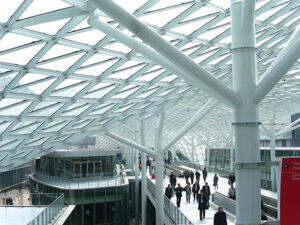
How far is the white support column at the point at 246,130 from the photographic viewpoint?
383 inches

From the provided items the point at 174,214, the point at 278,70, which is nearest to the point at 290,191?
the point at 278,70

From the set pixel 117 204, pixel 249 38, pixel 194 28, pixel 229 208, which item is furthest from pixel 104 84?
pixel 117 204

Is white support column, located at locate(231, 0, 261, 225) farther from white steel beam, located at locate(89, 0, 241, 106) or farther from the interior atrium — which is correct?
white steel beam, located at locate(89, 0, 241, 106)

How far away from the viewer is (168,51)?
26.6 feet

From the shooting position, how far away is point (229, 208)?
2778 cm

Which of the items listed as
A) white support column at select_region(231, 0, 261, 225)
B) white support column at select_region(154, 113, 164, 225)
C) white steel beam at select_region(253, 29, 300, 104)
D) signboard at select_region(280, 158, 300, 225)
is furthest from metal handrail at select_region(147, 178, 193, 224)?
signboard at select_region(280, 158, 300, 225)

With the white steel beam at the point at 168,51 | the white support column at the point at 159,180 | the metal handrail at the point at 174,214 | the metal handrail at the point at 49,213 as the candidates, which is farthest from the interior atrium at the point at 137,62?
the metal handrail at the point at 49,213

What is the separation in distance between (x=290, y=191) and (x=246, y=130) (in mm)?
2360

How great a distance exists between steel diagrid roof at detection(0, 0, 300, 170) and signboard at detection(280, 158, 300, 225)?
14.7 ft

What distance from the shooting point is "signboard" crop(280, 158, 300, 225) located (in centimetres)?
766

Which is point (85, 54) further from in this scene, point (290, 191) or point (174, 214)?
point (174, 214)

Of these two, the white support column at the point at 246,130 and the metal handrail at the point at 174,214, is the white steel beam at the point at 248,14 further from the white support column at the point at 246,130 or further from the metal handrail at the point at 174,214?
the metal handrail at the point at 174,214

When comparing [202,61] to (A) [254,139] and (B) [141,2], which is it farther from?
(A) [254,139]

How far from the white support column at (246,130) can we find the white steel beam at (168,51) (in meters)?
0.39
